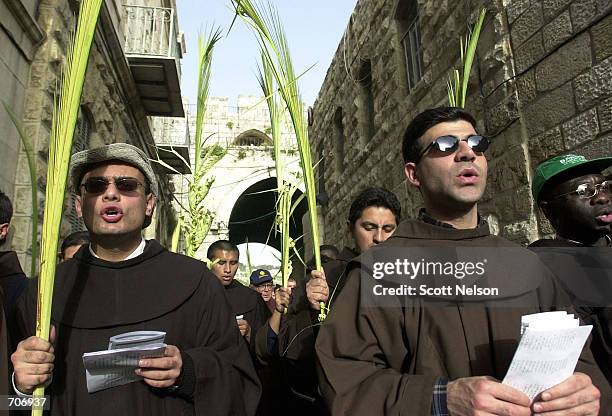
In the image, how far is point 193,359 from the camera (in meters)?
1.81

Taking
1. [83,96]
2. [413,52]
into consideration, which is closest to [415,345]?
[413,52]

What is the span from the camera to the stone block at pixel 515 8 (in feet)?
13.0

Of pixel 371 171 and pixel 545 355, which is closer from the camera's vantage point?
pixel 545 355

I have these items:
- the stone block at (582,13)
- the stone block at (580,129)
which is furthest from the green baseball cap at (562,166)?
the stone block at (582,13)

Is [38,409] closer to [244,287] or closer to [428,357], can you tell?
Answer: [428,357]

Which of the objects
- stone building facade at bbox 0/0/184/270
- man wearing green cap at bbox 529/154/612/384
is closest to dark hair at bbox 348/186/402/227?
man wearing green cap at bbox 529/154/612/384

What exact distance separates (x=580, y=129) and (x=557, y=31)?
0.84m

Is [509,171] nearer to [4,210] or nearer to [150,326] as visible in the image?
[150,326]

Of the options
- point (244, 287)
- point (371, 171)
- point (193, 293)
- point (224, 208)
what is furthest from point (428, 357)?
point (224, 208)

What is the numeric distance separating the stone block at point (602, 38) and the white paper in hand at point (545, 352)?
9.21 ft

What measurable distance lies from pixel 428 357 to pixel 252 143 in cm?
1816

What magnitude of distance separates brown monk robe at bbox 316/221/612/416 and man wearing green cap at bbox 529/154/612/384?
203 millimetres

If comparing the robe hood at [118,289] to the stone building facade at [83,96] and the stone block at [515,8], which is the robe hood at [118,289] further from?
the stone block at [515,8]

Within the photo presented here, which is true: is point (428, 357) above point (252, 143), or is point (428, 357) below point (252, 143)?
below
